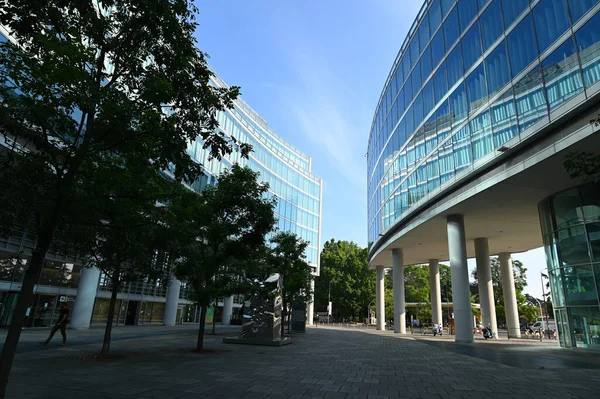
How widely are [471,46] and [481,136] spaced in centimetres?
558

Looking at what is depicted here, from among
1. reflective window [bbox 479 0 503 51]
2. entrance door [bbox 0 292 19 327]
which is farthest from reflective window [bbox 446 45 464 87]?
entrance door [bbox 0 292 19 327]

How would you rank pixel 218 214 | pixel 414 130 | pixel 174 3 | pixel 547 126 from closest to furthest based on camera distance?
1. pixel 174 3
2. pixel 547 126
3. pixel 218 214
4. pixel 414 130

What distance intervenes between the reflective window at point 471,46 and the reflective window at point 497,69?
127cm

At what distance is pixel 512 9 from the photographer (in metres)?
17.5

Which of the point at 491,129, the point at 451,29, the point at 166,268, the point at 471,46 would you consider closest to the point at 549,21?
the point at 491,129

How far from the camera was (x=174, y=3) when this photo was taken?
19.7ft

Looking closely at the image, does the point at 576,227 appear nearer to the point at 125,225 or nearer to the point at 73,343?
the point at 125,225

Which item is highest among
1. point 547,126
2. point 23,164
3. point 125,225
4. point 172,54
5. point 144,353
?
point 547,126

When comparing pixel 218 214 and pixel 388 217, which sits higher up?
pixel 388 217

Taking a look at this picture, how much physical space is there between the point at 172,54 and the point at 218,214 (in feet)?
32.9

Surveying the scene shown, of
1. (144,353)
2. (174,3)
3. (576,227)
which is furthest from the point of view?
(576,227)

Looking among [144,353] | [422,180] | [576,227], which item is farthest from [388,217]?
[144,353]

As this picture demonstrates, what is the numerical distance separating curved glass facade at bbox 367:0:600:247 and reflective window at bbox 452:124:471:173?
6 cm

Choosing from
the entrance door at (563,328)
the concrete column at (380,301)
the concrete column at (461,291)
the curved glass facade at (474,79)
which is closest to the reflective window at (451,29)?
the curved glass facade at (474,79)
